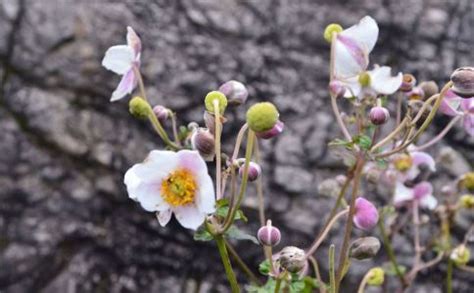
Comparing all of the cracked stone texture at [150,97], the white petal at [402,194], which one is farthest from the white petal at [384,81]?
the cracked stone texture at [150,97]

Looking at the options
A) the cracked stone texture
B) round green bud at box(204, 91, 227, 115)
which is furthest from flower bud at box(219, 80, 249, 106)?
the cracked stone texture

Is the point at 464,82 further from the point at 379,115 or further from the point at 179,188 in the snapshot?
the point at 179,188

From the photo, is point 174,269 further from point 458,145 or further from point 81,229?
point 458,145

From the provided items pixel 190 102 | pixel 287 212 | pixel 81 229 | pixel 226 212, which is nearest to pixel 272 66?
pixel 190 102

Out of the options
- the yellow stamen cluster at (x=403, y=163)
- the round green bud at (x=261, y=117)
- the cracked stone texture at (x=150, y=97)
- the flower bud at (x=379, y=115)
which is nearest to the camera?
the round green bud at (x=261, y=117)

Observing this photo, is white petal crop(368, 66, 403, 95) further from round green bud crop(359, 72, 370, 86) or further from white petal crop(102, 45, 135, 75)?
white petal crop(102, 45, 135, 75)

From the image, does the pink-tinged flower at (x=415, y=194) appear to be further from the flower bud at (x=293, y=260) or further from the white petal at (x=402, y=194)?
the flower bud at (x=293, y=260)
